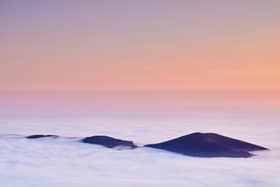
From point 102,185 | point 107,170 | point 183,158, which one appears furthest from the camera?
point 183,158

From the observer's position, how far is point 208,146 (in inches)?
1016

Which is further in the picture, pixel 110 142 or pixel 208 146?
pixel 110 142

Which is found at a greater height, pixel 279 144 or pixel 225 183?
pixel 279 144

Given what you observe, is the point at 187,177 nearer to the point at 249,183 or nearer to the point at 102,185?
the point at 249,183

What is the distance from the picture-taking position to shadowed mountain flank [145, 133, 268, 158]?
2486 centimetres

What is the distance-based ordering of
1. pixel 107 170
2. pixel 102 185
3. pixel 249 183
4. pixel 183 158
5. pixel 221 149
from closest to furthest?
pixel 102 185 < pixel 249 183 < pixel 107 170 < pixel 183 158 < pixel 221 149

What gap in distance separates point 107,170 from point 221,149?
842cm

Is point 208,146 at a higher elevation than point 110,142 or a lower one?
lower

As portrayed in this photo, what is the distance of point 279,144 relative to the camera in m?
30.3

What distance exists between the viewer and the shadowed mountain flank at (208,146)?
81.6 feet

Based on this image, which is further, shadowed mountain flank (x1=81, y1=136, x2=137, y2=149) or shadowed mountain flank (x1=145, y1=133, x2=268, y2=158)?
shadowed mountain flank (x1=81, y1=136, x2=137, y2=149)

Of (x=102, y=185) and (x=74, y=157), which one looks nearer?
(x=102, y=185)

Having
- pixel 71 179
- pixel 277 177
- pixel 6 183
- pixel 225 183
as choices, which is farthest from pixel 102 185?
pixel 277 177

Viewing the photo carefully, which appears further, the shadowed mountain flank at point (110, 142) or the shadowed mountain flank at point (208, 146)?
the shadowed mountain flank at point (110, 142)
